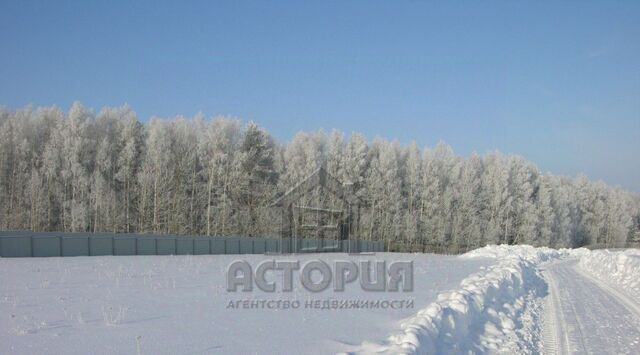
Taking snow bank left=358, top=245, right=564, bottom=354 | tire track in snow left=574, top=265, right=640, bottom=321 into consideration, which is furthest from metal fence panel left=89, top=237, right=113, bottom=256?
tire track in snow left=574, top=265, right=640, bottom=321

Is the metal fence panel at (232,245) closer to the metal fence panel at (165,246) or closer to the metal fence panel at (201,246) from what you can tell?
the metal fence panel at (201,246)

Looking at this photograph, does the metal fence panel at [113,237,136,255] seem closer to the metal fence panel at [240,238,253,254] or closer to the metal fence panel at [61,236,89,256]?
the metal fence panel at [61,236,89,256]

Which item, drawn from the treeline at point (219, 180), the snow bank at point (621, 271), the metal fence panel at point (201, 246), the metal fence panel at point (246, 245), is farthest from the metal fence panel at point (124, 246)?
the snow bank at point (621, 271)

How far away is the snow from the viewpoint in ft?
23.3

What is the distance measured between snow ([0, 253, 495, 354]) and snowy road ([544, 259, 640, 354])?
2.91 m

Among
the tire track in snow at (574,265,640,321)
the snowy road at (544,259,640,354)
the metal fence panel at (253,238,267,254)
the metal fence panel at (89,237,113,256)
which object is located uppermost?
the metal fence panel at (89,237,113,256)

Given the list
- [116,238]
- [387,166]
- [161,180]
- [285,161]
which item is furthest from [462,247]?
[116,238]

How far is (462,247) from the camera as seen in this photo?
61.8 metres

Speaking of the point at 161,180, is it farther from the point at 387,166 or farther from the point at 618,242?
the point at 618,242

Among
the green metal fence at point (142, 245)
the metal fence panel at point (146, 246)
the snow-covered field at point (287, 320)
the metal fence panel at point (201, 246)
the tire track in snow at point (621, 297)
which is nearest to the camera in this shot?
the snow-covered field at point (287, 320)

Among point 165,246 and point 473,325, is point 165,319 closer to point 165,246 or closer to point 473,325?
point 473,325

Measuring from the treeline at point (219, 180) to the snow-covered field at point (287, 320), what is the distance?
106 feet

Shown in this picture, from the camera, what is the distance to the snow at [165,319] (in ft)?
23.3

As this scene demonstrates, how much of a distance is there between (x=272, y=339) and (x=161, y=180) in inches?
1634
